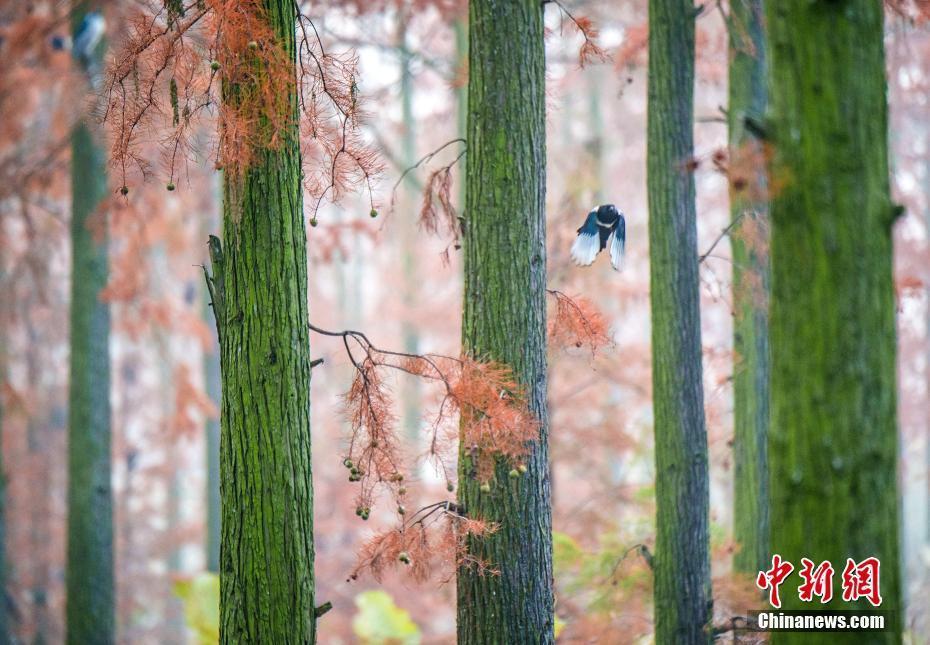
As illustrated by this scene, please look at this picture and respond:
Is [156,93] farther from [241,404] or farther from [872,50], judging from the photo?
[872,50]

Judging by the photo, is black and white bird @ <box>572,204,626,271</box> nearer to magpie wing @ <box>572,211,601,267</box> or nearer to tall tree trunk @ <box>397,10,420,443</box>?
magpie wing @ <box>572,211,601,267</box>

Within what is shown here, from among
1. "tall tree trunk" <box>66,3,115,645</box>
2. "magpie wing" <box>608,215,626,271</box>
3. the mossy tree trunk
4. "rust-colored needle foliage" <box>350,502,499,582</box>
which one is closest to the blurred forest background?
the mossy tree trunk

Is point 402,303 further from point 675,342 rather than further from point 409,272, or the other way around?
point 675,342

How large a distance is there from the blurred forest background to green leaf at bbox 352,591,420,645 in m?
0.03

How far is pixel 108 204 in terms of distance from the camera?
742 centimetres

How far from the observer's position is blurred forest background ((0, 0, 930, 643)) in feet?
23.1

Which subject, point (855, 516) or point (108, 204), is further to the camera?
point (108, 204)

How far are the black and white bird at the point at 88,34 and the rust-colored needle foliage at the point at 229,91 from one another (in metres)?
4.39

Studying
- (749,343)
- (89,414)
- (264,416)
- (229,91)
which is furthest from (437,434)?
(89,414)

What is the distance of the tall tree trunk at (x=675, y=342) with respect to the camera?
525 centimetres

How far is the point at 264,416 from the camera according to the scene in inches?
148

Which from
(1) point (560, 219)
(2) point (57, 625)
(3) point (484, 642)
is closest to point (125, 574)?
(2) point (57, 625)

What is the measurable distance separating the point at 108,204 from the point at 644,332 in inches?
594

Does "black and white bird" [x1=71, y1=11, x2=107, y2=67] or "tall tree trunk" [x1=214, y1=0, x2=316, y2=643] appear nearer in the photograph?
"tall tree trunk" [x1=214, y1=0, x2=316, y2=643]
